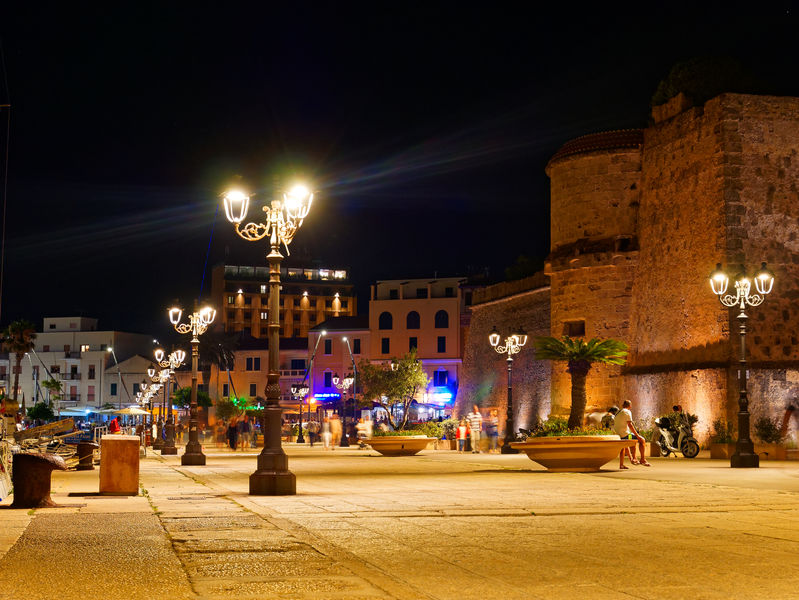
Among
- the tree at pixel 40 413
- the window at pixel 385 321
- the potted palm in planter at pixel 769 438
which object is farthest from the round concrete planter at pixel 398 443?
the tree at pixel 40 413

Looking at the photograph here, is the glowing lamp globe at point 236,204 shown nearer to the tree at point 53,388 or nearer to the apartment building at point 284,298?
the tree at point 53,388

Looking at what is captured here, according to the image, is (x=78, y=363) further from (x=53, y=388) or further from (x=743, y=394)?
(x=743, y=394)

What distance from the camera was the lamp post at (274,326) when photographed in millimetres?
15344

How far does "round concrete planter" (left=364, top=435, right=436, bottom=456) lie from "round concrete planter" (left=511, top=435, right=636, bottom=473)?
11.5 metres

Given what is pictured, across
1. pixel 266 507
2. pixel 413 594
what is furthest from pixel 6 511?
pixel 413 594

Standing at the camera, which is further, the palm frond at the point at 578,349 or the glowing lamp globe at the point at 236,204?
the palm frond at the point at 578,349

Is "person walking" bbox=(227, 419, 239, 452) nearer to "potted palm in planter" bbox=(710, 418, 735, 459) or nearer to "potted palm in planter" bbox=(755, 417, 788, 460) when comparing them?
"potted palm in planter" bbox=(710, 418, 735, 459)

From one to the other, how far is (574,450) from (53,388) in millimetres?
105709

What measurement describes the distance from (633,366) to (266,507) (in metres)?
27.4

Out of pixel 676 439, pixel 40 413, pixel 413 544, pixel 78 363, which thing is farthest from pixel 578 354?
pixel 78 363

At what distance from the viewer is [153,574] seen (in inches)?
288

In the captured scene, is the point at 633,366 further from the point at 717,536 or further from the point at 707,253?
the point at 717,536

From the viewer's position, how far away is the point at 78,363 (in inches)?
4833

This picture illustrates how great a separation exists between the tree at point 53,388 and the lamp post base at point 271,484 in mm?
108263
